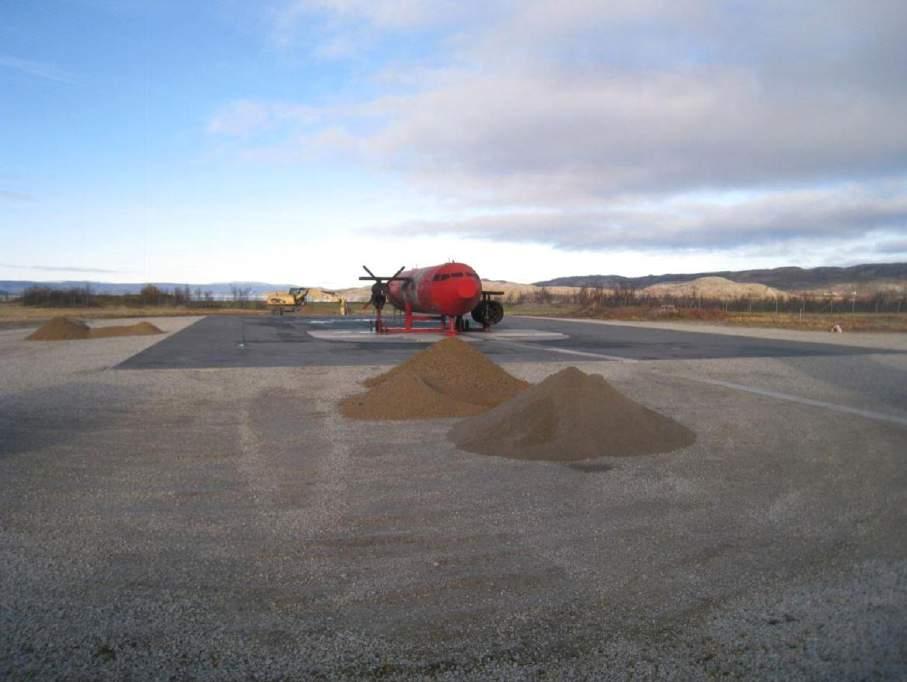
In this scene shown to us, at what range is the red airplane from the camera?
90.5 feet

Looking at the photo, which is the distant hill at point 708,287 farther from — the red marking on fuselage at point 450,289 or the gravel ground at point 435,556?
the gravel ground at point 435,556

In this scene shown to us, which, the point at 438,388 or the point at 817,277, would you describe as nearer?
the point at 438,388

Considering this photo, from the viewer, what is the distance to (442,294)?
27.7 m

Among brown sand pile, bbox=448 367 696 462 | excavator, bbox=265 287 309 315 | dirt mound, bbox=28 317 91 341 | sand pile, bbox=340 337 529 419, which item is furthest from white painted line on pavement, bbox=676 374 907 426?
excavator, bbox=265 287 309 315

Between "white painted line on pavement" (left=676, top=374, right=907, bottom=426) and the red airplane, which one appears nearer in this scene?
"white painted line on pavement" (left=676, top=374, right=907, bottom=426)

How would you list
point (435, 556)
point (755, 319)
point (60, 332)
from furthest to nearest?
1. point (755, 319)
2. point (60, 332)
3. point (435, 556)

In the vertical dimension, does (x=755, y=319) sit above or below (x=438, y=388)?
above

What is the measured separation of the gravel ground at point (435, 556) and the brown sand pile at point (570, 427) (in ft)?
1.26

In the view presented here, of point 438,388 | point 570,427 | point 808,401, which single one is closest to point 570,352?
point 808,401

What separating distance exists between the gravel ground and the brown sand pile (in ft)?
1.26

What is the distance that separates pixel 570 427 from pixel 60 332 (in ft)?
76.5

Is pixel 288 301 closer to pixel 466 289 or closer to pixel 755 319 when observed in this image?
pixel 755 319

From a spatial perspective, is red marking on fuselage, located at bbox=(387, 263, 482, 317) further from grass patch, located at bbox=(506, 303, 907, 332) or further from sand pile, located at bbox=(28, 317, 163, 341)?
grass patch, located at bbox=(506, 303, 907, 332)

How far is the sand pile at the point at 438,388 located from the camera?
10.7m
